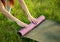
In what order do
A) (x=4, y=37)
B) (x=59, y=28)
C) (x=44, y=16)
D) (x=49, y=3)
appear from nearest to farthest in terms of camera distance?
1. (x=4, y=37)
2. (x=59, y=28)
3. (x=44, y=16)
4. (x=49, y=3)

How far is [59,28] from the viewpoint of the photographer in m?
3.74

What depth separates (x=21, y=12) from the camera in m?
4.15

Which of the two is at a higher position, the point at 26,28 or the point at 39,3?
the point at 39,3

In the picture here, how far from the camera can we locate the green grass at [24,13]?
354cm

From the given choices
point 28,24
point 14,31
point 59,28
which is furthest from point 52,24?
point 14,31

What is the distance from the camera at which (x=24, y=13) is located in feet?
13.4

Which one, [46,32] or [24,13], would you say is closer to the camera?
[46,32]

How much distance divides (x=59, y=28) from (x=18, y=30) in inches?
25.9

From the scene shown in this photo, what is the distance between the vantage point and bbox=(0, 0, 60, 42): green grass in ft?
11.6

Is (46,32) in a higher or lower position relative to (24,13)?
lower

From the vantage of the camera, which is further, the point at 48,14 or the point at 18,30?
the point at 48,14

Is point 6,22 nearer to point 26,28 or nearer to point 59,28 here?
point 26,28

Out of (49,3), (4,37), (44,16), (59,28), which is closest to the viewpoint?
(4,37)

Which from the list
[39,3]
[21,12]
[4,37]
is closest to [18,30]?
[4,37]
